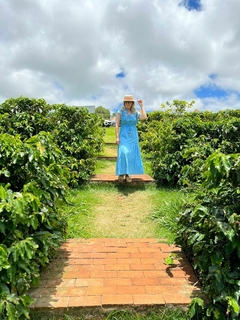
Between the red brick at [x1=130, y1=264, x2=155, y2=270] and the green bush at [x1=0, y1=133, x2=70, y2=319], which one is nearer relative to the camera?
the green bush at [x1=0, y1=133, x2=70, y2=319]

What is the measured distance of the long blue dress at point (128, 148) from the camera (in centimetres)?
530

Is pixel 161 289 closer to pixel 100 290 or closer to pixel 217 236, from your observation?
pixel 100 290

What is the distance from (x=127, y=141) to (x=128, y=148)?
140 millimetres

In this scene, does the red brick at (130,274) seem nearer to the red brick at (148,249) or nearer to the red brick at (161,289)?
the red brick at (161,289)

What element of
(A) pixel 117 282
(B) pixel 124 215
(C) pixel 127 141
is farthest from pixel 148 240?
(C) pixel 127 141

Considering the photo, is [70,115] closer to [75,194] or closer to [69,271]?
[75,194]

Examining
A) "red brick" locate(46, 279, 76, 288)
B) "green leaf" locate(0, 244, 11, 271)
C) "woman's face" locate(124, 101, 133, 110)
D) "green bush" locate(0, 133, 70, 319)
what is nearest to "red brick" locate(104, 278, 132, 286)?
"red brick" locate(46, 279, 76, 288)

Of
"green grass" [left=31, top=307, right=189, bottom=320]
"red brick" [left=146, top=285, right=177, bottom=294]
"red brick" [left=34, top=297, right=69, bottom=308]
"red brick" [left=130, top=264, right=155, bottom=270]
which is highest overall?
"red brick" [left=130, top=264, right=155, bottom=270]

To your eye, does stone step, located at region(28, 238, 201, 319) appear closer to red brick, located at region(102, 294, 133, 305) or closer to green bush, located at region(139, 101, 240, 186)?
red brick, located at region(102, 294, 133, 305)

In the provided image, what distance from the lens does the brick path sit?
7.38 feet

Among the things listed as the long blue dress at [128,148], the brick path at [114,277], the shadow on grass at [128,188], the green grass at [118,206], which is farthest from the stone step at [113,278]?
the long blue dress at [128,148]

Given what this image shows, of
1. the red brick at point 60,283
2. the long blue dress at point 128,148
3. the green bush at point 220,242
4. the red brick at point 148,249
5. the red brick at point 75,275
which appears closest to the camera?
the green bush at point 220,242

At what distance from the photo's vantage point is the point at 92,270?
2.69 metres

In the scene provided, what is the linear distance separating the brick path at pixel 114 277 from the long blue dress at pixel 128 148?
2.18 metres
